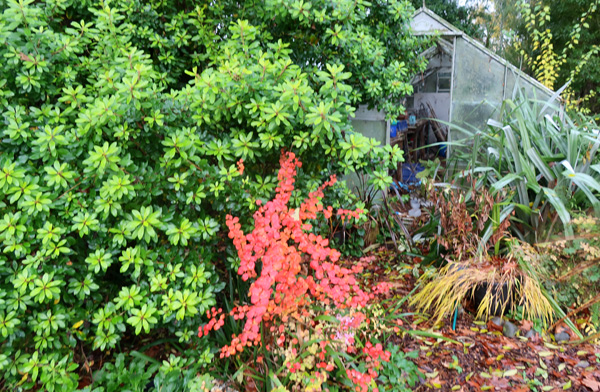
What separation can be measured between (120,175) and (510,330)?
246 centimetres

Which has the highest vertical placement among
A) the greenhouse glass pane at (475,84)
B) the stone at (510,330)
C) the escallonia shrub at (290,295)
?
the greenhouse glass pane at (475,84)

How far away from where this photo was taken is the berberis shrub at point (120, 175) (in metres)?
1.94

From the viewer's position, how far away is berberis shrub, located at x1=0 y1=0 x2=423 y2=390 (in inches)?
76.4

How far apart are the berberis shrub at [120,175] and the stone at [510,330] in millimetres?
1206

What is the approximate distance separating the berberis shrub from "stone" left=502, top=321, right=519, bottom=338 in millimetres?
1206

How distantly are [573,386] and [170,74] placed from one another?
127 inches

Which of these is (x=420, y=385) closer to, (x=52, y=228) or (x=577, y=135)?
(x=52, y=228)

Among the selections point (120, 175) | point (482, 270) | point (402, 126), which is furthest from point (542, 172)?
point (402, 126)

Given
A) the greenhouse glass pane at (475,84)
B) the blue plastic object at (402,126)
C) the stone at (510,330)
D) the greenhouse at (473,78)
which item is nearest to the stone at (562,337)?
the stone at (510,330)

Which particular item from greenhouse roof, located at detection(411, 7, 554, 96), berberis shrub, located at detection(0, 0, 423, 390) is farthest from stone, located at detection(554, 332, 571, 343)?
greenhouse roof, located at detection(411, 7, 554, 96)

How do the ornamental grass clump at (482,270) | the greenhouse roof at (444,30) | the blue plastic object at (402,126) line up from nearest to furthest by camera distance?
1. the ornamental grass clump at (482,270)
2. the greenhouse roof at (444,30)
3. the blue plastic object at (402,126)

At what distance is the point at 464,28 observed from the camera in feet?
36.1

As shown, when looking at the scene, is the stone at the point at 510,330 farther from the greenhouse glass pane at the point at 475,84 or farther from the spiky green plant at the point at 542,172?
the greenhouse glass pane at the point at 475,84

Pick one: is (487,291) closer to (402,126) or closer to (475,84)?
(475,84)
